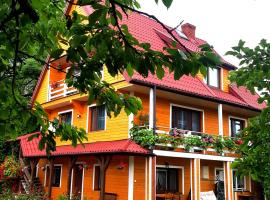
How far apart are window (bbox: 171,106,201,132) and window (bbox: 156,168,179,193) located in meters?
2.14

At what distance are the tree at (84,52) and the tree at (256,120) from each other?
2134 millimetres

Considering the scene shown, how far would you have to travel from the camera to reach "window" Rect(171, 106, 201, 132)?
61.7ft

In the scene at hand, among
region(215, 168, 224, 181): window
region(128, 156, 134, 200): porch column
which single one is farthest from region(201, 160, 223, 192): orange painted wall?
region(128, 156, 134, 200): porch column

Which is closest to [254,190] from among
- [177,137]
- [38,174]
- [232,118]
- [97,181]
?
[232,118]

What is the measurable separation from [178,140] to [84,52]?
1393 cm

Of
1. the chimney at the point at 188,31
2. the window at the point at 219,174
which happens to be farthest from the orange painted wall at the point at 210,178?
the chimney at the point at 188,31

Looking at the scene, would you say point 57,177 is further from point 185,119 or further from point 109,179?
point 185,119

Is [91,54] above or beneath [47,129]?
above

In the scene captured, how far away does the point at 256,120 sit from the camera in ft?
18.0

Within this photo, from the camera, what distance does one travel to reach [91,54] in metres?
3.38

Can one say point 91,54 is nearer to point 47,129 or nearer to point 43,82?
point 47,129

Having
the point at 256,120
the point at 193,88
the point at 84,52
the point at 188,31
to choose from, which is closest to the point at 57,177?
the point at 193,88

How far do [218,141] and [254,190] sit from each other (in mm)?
4881

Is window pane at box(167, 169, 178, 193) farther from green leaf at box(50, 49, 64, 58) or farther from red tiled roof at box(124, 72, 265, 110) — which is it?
green leaf at box(50, 49, 64, 58)
